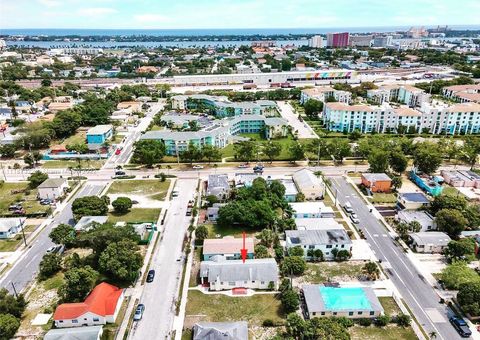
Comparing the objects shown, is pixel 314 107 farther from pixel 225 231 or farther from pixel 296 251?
pixel 296 251

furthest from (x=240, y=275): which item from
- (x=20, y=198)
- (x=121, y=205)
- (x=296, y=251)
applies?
(x=20, y=198)

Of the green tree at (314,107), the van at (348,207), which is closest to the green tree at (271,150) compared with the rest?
the van at (348,207)

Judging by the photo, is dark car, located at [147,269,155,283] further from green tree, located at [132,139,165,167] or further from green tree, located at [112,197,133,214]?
green tree, located at [132,139,165,167]

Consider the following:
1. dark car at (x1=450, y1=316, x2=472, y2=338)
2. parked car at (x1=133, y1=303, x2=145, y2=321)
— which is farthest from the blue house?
dark car at (x1=450, y1=316, x2=472, y2=338)

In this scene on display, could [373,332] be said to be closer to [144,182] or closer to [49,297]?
[49,297]

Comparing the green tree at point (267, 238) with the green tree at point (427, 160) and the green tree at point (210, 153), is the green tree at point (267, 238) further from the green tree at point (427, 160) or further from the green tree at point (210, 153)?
the green tree at point (427, 160)
